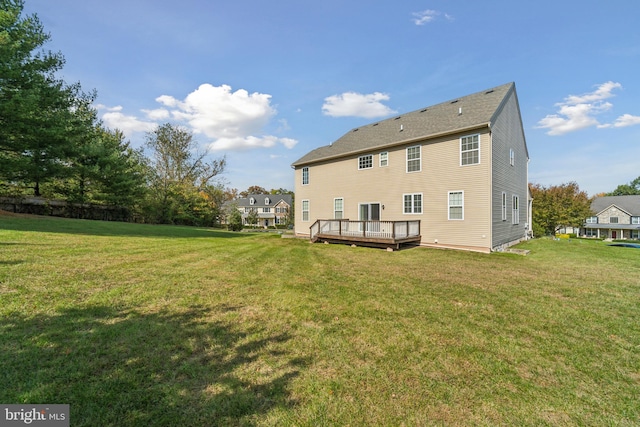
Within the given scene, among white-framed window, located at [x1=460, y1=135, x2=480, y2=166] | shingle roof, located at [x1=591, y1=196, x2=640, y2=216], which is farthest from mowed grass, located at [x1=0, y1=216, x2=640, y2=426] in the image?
shingle roof, located at [x1=591, y1=196, x2=640, y2=216]

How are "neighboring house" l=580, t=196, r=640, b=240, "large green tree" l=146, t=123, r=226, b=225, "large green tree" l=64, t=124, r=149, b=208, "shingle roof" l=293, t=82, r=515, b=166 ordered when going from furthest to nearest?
"neighboring house" l=580, t=196, r=640, b=240 → "large green tree" l=146, t=123, r=226, b=225 → "large green tree" l=64, t=124, r=149, b=208 → "shingle roof" l=293, t=82, r=515, b=166

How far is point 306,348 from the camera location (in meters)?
3.29

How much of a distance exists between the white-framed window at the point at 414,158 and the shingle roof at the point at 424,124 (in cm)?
55

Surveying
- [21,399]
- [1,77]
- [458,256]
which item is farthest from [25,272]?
[1,77]

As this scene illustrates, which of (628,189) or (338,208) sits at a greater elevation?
(628,189)

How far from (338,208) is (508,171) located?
9866 mm

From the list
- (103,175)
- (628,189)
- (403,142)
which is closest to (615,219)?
(628,189)

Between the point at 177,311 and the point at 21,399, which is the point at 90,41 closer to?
the point at 177,311

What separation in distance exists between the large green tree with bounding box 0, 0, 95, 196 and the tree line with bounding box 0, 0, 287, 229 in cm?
4

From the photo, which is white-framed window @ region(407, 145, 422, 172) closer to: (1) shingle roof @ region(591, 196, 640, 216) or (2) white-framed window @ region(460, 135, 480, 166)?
(2) white-framed window @ region(460, 135, 480, 166)

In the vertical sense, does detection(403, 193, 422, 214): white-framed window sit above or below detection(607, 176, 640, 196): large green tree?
below

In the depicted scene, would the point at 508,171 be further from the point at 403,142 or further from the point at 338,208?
the point at 338,208

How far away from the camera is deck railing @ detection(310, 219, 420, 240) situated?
12797 mm

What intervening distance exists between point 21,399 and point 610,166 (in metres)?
44.0
